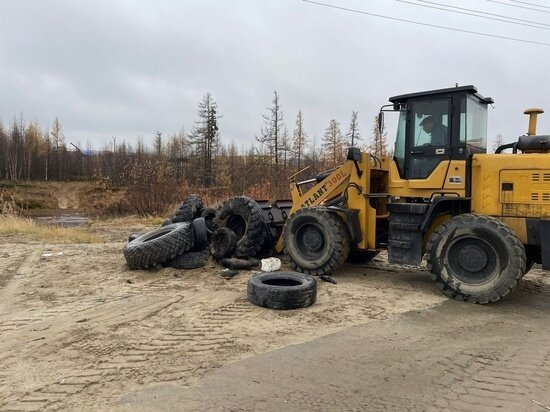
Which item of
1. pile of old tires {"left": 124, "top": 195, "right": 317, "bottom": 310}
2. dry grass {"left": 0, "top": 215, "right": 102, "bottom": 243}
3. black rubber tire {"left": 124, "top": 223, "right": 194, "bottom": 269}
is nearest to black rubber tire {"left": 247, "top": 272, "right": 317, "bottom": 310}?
pile of old tires {"left": 124, "top": 195, "right": 317, "bottom": 310}

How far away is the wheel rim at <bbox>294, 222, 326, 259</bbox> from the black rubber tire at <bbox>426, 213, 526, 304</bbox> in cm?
204

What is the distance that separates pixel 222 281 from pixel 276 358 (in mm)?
3573

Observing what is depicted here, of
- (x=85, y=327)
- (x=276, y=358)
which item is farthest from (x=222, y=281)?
(x=276, y=358)

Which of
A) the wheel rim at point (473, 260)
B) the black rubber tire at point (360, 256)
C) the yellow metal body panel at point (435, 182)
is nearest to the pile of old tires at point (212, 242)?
the black rubber tire at point (360, 256)

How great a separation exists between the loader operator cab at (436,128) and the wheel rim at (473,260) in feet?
4.72

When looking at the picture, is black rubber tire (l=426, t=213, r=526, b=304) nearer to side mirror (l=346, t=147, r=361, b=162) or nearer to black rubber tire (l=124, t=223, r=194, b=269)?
side mirror (l=346, t=147, r=361, b=162)

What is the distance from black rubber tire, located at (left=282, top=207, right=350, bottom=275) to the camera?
838 centimetres

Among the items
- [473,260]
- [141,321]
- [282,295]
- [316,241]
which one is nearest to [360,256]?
[316,241]

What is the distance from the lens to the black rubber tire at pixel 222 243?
366 inches

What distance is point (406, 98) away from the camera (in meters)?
8.15

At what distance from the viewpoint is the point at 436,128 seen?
313 inches

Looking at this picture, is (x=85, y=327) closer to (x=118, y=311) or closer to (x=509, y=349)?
(x=118, y=311)

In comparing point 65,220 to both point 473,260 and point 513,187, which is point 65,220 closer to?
point 473,260

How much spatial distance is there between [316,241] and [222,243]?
1965 millimetres
